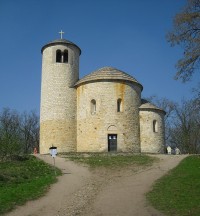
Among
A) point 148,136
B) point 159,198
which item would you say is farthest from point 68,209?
point 148,136

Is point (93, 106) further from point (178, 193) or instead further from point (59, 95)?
point (178, 193)

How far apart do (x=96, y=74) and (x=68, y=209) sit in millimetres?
22234

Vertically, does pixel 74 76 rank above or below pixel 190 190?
above

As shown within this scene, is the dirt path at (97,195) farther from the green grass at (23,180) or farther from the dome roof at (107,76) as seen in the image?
the dome roof at (107,76)

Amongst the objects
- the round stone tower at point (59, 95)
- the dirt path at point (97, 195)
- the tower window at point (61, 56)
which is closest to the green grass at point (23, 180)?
the dirt path at point (97, 195)

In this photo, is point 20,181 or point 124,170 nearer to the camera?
point 20,181

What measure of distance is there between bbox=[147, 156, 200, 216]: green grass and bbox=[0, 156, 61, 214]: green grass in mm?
5400

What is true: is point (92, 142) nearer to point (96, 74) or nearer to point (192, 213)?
point (96, 74)

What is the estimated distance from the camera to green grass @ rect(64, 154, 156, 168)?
24.7 m

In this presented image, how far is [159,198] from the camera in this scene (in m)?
13.6

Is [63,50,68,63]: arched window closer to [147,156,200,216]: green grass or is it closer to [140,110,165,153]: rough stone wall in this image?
[140,110,165,153]: rough stone wall

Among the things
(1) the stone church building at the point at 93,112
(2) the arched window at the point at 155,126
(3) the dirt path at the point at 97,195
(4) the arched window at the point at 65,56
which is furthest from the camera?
(4) the arched window at the point at 65,56

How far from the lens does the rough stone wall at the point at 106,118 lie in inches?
1258

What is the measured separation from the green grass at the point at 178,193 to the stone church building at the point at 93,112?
40.1 ft
